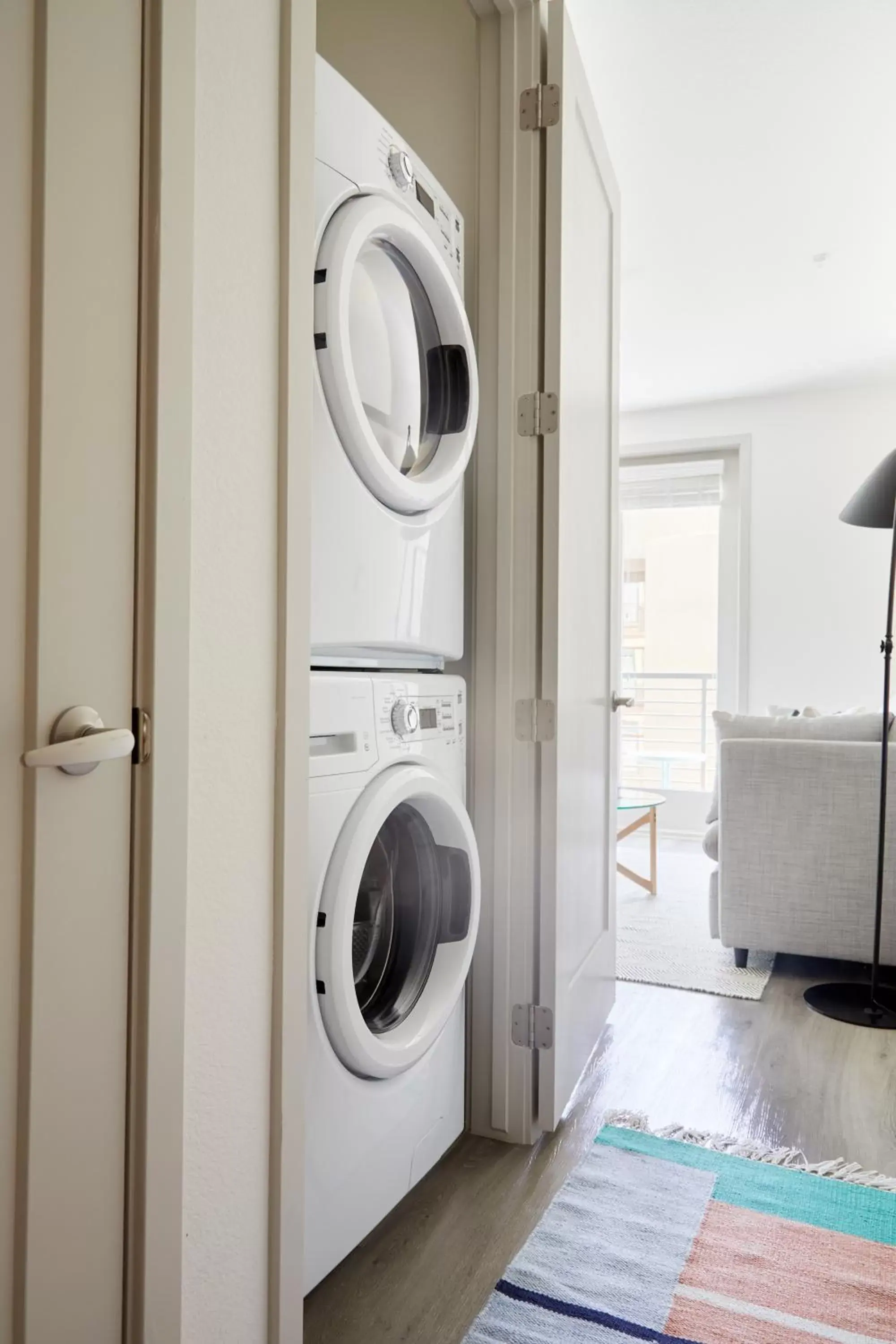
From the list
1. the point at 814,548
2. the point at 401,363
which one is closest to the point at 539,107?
the point at 401,363

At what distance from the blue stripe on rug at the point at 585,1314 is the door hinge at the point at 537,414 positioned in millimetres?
1445

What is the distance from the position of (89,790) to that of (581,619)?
145 centimetres

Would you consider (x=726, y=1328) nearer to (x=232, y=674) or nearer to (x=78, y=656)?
(x=232, y=674)

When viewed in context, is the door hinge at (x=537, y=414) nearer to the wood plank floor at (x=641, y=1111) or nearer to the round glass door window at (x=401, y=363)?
the round glass door window at (x=401, y=363)

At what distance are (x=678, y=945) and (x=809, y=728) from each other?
89 cm

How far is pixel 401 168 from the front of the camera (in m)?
1.42

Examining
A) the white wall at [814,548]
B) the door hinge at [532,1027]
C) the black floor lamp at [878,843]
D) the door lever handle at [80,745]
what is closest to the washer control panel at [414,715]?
the door hinge at [532,1027]

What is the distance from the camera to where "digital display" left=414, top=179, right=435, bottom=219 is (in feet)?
4.95

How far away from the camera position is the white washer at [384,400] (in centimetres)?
118

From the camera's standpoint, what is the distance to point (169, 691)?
0.74m

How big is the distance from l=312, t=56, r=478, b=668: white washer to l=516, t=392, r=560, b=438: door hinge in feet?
0.62

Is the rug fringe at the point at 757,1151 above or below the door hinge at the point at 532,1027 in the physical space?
below

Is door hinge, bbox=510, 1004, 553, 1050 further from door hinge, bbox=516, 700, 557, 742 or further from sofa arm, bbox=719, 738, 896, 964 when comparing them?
sofa arm, bbox=719, 738, 896, 964

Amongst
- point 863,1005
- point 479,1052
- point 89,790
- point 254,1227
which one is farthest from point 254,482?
point 863,1005
